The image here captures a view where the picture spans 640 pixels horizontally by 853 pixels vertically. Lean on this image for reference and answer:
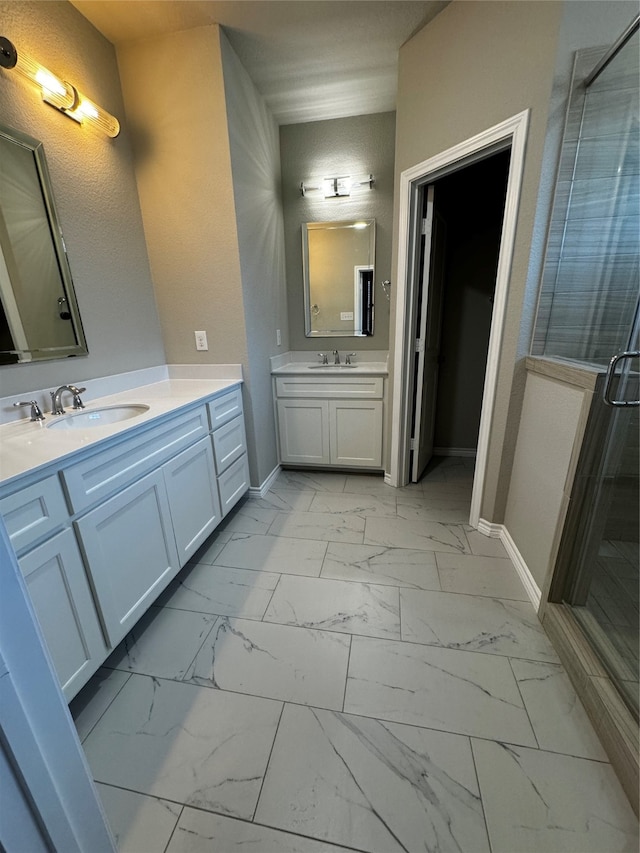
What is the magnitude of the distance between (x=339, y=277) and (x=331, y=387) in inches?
39.3

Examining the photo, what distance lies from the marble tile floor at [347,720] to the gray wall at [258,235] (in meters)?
1.03

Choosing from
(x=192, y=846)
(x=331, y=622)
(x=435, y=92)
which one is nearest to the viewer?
(x=192, y=846)

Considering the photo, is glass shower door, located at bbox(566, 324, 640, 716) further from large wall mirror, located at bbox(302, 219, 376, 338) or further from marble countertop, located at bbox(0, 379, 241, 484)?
large wall mirror, located at bbox(302, 219, 376, 338)

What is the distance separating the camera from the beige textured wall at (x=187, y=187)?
177 centimetres

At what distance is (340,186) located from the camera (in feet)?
8.53

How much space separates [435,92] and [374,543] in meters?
2.45

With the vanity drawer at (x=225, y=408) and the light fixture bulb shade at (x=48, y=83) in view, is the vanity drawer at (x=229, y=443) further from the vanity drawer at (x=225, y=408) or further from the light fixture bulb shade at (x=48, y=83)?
the light fixture bulb shade at (x=48, y=83)

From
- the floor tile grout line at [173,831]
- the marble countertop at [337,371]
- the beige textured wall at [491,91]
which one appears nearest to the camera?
the floor tile grout line at [173,831]

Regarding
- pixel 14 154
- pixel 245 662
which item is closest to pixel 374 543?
pixel 245 662

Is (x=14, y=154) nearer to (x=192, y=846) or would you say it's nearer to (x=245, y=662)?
(x=245, y=662)

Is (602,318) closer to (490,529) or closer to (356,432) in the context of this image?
(490,529)

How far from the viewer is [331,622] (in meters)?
1.43

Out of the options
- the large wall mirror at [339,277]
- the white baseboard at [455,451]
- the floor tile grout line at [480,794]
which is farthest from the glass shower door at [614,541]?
the large wall mirror at [339,277]

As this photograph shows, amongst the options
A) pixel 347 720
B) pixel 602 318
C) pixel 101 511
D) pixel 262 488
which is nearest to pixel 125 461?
pixel 101 511
